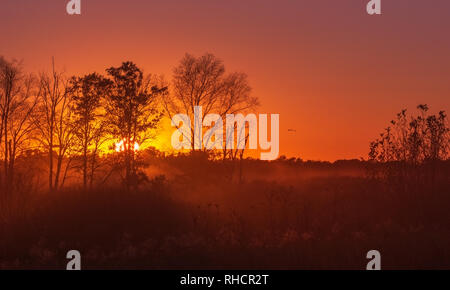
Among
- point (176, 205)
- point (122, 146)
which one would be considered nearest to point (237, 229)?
point (176, 205)

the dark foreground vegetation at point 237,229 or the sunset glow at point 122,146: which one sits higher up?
the sunset glow at point 122,146

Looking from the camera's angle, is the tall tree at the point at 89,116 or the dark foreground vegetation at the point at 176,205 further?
the tall tree at the point at 89,116

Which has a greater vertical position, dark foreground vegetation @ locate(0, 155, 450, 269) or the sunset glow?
the sunset glow

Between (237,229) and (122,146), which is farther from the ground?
(122,146)

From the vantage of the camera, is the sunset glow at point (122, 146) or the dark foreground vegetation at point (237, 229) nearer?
the dark foreground vegetation at point (237, 229)

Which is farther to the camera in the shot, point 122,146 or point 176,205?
point 122,146

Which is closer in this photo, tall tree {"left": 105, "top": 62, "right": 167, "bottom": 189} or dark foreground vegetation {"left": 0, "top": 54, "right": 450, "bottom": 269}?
dark foreground vegetation {"left": 0, "top": 54, "right": 450, "bottom": 269}

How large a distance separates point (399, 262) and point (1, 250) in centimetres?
1525

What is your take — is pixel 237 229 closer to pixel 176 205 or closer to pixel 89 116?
pixel 176 205

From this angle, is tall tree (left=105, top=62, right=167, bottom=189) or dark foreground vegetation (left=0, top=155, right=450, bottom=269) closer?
dark foreground vegetation (left=0, top=155, right=450, bottom=269)

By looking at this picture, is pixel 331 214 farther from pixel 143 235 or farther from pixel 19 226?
pixel 19 226

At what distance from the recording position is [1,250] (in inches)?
792

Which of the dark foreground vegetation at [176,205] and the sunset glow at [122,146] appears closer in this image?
the dark foreground vegetation at [176,205]

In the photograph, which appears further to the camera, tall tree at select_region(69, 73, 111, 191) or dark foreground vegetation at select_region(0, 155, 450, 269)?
tall tree at select_region(69, 73, 111, 191)
